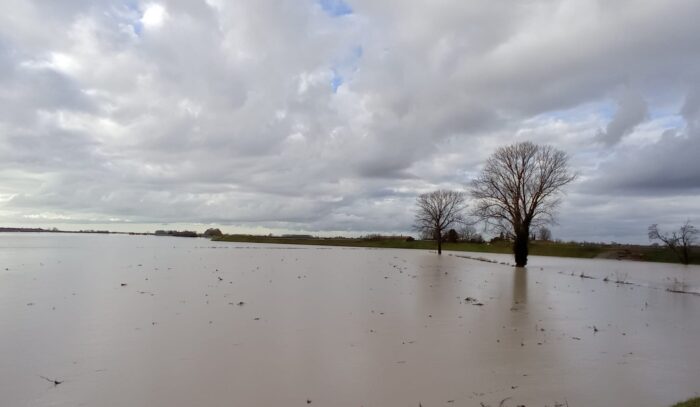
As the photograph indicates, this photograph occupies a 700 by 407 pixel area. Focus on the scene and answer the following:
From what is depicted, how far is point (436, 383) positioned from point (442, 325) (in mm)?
4614

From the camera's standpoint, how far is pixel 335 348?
896 centimetres

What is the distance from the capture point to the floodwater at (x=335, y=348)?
6.50 meters

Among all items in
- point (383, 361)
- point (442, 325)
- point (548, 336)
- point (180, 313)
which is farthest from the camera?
point (180, 313)

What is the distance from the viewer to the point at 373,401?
6242 millimetres

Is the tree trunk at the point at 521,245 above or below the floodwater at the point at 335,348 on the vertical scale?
above

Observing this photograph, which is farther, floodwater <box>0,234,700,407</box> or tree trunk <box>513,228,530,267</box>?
tree trunk <box>513,228,530,267</box>

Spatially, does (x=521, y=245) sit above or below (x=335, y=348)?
above

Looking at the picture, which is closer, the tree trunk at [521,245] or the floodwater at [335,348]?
the floodwater at [335,348]

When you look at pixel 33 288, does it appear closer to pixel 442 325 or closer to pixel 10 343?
pixel 10 343

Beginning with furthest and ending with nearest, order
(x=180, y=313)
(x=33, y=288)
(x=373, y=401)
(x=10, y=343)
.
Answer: (x=33, y=288) < (x=180, y=313) < (x=10, y=343) < (x=373, y=401)

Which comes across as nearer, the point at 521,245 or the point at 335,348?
the point at 335,348

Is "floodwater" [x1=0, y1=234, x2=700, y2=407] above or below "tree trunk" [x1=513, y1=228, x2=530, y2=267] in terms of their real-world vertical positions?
below

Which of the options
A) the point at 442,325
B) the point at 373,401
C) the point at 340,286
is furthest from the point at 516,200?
the point at 373,401

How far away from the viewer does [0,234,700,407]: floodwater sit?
21.3ft
